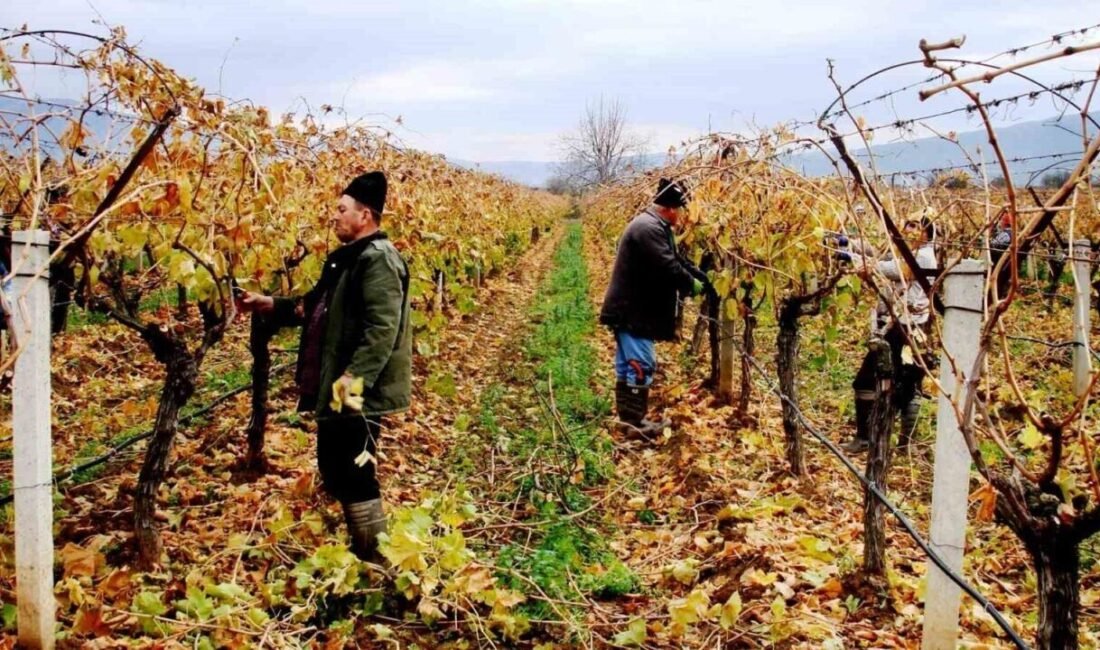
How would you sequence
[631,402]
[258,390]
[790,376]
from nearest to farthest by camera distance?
[258,390], [790,376], [631,402]

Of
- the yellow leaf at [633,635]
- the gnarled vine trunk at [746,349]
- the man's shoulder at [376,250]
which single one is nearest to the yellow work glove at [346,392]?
the man's shoulder at [376,250]

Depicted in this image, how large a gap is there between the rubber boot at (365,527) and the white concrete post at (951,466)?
98.2 inches

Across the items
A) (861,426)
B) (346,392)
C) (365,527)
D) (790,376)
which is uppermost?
(346,392)

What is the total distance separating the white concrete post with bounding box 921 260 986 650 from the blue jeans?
382 centimetres

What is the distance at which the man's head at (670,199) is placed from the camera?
21.1ft

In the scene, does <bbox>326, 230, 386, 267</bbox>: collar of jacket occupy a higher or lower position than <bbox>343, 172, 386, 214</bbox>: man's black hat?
lower

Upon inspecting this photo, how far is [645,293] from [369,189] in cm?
320

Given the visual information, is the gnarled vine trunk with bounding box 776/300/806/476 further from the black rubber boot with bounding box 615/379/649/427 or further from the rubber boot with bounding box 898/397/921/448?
the black rubber boot with bounding box 615/379/649/427

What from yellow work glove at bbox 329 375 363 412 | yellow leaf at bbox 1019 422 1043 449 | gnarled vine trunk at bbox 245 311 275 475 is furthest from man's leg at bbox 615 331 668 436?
yellow leaf at bbox 1019 422 1043 449

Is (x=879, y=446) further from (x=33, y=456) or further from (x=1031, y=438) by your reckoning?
(x=33, y=456)

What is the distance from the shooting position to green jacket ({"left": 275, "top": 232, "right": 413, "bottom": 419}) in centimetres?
382

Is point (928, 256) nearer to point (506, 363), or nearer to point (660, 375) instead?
point (660, 375)

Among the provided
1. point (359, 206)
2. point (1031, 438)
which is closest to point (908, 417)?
point (1031, 438)

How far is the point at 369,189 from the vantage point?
397 cm
